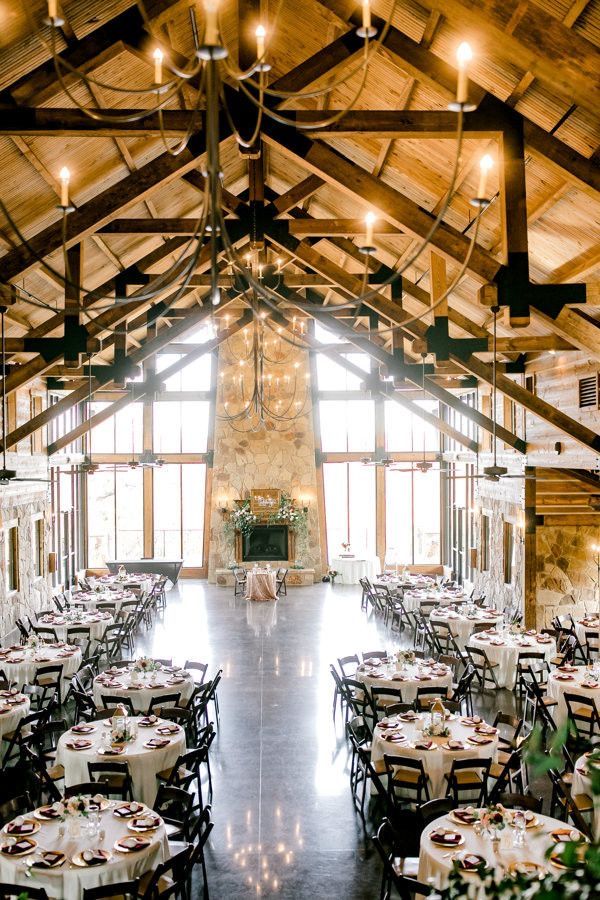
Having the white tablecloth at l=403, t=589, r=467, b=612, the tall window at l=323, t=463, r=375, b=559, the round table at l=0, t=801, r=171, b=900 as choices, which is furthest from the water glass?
the tall window at l=323, t=463, r=375, b=559

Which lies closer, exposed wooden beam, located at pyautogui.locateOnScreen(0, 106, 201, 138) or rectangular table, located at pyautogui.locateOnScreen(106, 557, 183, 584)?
exposed wooden beam, located at pyautogui.locateOnScreen(0, 106, 201, 138)

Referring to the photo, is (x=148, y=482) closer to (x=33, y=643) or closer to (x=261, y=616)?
(x=261, y=616)

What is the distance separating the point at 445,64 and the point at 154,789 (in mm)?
6891

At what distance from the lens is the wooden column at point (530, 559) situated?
14219 mm

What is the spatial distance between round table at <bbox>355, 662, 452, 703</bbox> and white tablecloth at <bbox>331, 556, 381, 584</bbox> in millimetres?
10932

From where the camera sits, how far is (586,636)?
12.4 metres

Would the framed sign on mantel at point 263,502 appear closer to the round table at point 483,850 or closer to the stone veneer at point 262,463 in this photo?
the stone veneer at point 262,463

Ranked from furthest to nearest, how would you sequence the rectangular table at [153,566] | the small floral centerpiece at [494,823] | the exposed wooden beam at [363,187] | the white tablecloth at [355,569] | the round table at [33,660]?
the white tablecloth at [355,569]
the rectangular table at [153,566]
the round table at [33,660]
the exposed wooden beam at [363,187]
the small floral centerpiece at [494,823]

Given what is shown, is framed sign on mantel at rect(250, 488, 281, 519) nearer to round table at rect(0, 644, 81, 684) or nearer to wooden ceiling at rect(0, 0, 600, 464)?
round table at rect(0, 644, 81, 684)

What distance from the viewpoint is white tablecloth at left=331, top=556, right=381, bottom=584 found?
838 inches

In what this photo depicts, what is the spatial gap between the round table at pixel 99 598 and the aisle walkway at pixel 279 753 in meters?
0.89

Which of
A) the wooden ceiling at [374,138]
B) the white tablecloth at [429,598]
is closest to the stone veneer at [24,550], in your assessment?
the wooden ceiling at [374,138]

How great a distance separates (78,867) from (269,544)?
1655 centimetres

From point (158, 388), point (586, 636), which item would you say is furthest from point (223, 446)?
point (586, 636)
